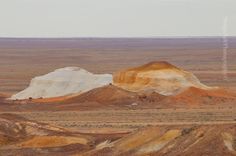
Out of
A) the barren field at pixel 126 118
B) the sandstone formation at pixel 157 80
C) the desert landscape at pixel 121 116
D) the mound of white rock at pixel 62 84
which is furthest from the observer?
the mound of white rock at pixel 62 84

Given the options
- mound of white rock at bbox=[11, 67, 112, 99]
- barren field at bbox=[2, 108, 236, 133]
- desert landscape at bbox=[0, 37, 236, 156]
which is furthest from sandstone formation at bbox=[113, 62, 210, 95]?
barren field at bbox=[2, 108, 236, 133]

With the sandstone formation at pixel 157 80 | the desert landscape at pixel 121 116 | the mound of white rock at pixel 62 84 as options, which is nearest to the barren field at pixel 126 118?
the desert landscape at pixel 121 116

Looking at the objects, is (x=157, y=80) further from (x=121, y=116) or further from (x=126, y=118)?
(x=126, y=118)

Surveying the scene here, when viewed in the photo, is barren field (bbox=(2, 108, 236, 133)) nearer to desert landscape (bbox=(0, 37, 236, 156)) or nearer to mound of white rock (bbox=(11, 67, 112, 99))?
desert landscape (bbox=(0, 37, 236, 156))

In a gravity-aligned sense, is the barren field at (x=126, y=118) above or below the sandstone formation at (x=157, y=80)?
below

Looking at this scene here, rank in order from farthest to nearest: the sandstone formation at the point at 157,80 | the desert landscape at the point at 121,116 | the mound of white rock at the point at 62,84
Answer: the mound of white rock at the point at 62,84, the sandstone formation at the point at 157,80, the desert landscape at the point at 121,116

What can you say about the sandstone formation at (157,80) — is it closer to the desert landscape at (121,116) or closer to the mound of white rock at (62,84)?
the desert landscape at (121,116)
